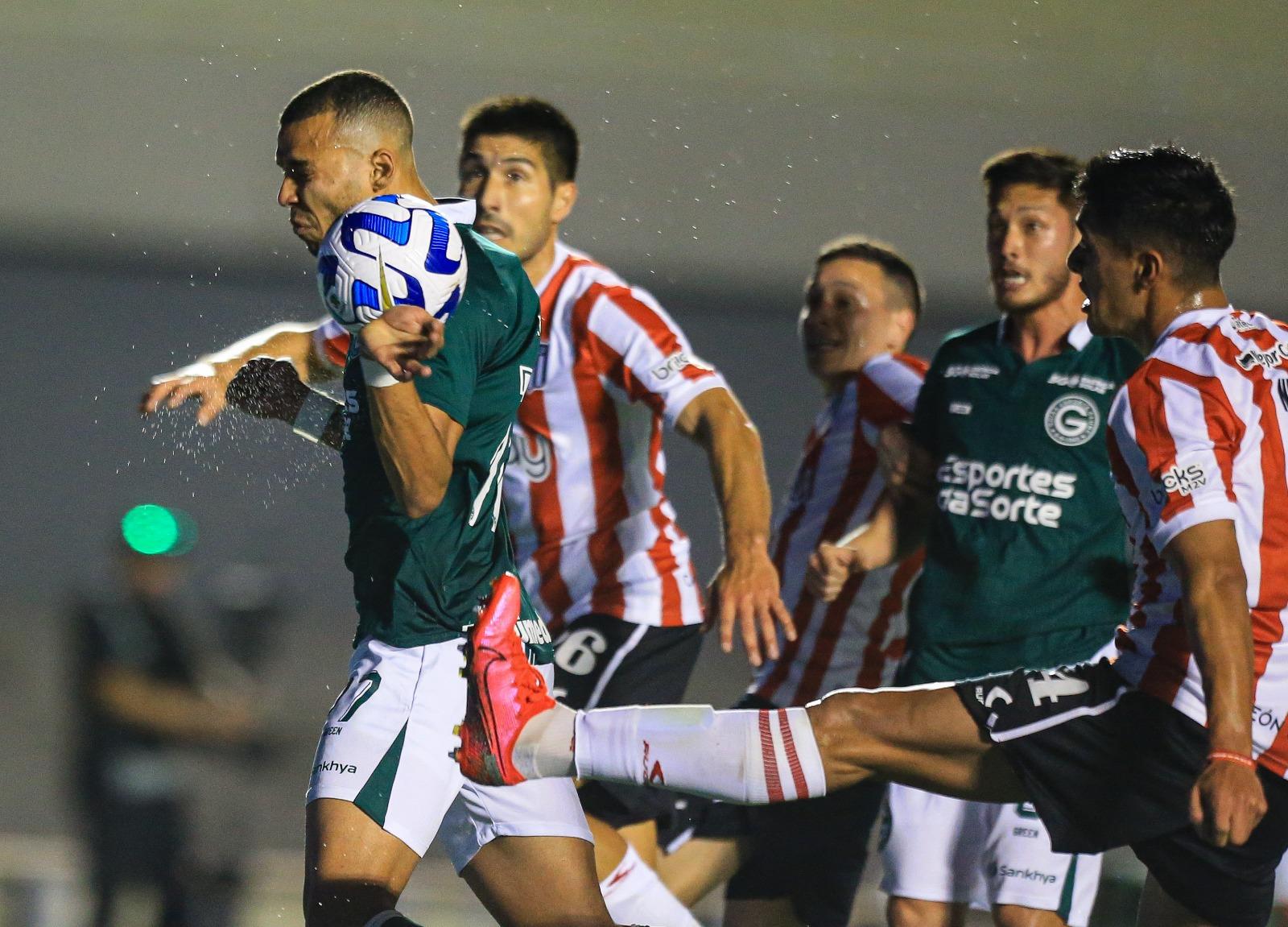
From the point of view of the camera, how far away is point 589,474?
4352 millimetres

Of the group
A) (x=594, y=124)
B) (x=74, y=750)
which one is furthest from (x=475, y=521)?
(x=594, y=124)

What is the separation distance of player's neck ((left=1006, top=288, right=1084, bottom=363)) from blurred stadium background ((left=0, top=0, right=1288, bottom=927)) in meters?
8.45

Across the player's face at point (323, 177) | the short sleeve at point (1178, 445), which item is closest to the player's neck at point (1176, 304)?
the short sleeve at point (1178, 445)

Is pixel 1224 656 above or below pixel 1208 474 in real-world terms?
below

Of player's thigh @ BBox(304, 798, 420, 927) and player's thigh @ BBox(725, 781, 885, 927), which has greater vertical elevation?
player's thigh @ BBox(304, 798, 420, 927)

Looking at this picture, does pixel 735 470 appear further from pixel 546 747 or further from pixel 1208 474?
pixel 1208 474

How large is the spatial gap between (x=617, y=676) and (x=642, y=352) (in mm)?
855

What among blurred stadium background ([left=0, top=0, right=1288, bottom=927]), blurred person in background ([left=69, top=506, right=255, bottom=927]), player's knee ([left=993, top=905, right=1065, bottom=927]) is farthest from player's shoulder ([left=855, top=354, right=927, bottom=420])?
blurred stadium background ([left=0, top=0, right=1288, bottom=927])

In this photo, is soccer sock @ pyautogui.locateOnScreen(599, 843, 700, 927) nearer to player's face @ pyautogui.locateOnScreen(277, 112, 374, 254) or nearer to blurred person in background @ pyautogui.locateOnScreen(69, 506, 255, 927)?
player's face @ pyautogui.locateOnScreen(277, 112, 374, 254)

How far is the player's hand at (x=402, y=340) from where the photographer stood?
259 cm

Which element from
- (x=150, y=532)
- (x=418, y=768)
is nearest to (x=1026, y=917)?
(x=418, y=768)

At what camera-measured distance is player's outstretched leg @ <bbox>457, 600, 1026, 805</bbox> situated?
3.23 m

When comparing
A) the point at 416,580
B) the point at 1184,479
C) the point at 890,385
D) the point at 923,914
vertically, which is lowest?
the point at 923,914

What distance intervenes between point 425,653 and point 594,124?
462 inches
